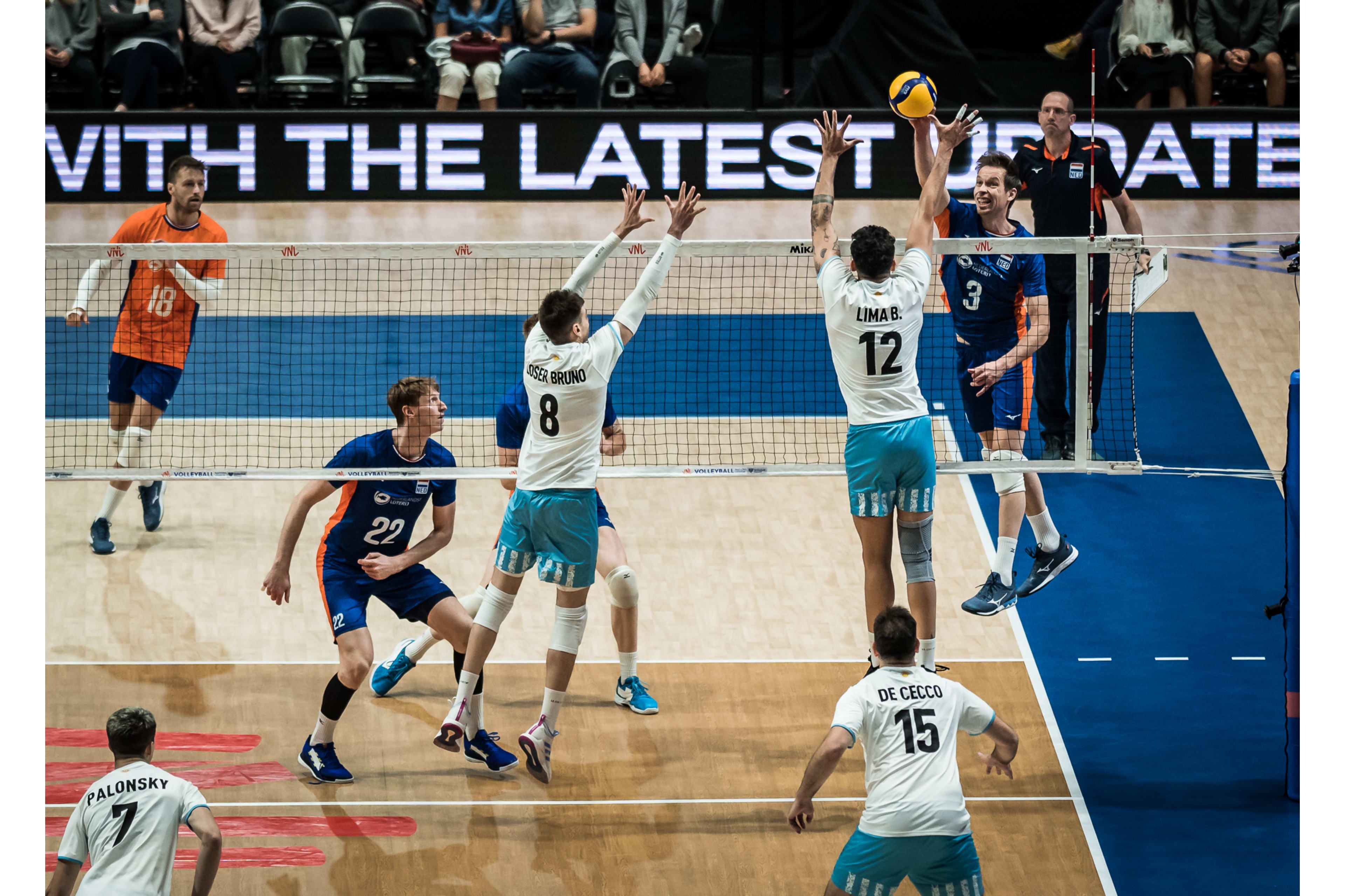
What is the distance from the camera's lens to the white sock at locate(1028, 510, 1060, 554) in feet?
33.3

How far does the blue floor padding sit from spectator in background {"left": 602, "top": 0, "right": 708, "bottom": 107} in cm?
657

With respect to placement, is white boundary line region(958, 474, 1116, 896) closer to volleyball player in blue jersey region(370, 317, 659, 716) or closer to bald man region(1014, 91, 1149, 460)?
bald man region(1014, 91, 1149, 460)

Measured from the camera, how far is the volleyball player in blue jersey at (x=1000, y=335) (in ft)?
31.1

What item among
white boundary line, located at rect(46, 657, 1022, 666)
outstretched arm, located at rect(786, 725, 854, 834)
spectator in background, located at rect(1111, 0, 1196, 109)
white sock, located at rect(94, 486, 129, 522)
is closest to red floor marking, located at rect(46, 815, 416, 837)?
white boundary line, located at rect(46, 657, 1022, 666)

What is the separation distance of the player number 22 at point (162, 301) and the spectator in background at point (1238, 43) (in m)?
11.7

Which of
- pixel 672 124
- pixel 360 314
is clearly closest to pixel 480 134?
pixel 672 124

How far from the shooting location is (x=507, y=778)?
8.67m

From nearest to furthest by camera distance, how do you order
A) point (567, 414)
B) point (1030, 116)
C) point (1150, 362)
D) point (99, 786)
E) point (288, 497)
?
point (99, 786), point (567, 414), point (288, 497), point (1150, 362), point (1030, 116)

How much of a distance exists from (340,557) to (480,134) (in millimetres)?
9527

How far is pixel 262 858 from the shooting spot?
7.90m

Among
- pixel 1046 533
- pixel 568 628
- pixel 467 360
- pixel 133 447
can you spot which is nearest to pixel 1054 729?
pixel 1046 533

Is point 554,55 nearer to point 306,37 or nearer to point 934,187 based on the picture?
point 306,37

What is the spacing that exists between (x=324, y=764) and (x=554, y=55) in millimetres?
10784

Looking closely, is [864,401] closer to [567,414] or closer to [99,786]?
[567,414]
